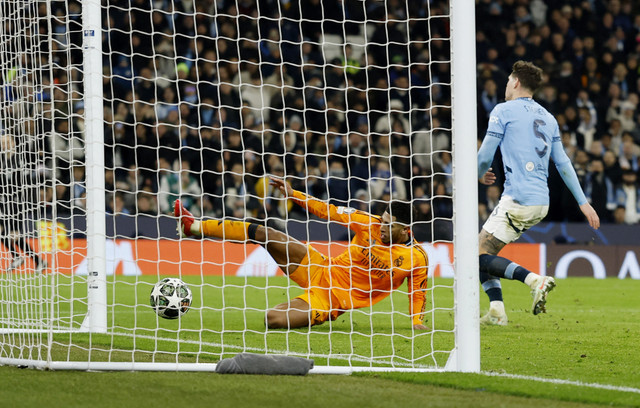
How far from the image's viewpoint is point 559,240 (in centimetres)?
1460

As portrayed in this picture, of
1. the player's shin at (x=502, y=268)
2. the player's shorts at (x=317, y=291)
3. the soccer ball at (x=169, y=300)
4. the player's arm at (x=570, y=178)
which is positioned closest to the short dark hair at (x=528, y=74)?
the player's arm at (x=570, y=178)

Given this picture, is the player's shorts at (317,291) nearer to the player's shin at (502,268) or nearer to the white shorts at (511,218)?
the player's shin at (502,268)

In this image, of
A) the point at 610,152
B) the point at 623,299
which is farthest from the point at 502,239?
the point at 610,152

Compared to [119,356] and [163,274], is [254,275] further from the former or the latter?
[119,356]

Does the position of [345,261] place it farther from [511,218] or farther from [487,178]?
[511,218]

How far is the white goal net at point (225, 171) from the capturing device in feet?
20.2

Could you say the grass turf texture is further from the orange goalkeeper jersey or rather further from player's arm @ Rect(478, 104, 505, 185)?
player's arm @ Rect(478, 104, 505, 185)

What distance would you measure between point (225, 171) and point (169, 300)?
1079mm

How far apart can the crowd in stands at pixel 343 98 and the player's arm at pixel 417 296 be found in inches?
152

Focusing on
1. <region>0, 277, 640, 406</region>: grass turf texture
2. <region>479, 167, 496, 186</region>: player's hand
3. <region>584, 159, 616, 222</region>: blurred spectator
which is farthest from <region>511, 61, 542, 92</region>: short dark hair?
<region>584, 159, 616, 222</region>: blurred spectator

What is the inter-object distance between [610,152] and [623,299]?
5010 millimetres

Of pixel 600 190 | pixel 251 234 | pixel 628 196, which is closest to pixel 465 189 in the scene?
pixel 251 234

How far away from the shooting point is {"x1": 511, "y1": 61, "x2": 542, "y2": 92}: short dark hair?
7445 mm

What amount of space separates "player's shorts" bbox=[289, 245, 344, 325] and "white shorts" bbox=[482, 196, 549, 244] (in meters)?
1.36
